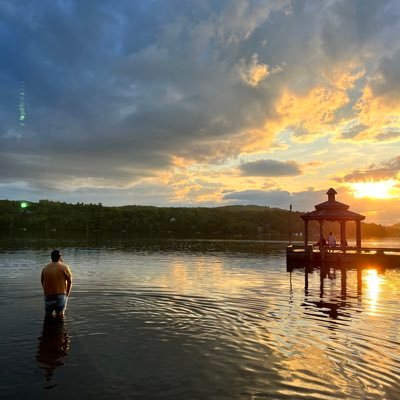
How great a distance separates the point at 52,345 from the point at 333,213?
36.0 metres

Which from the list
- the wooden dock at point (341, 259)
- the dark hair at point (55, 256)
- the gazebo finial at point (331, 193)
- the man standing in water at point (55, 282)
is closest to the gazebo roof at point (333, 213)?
the gazebo finial at point (331, 193)

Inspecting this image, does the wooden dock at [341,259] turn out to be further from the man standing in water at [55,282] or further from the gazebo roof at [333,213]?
the man standing in water at [55,282]

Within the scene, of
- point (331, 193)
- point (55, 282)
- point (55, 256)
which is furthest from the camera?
point (331, 193)

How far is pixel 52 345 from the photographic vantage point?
42.8ft

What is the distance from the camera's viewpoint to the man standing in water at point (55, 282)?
1574cm

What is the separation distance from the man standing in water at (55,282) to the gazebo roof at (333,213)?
107 feet

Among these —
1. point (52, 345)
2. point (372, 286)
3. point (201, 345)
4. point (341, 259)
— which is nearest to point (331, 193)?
point (341, 259)

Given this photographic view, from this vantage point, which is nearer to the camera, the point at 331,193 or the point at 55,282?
the point at 55,282

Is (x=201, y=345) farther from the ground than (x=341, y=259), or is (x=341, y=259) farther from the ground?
(x=341, y=259)

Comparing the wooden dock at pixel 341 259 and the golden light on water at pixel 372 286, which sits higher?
the wooden dock at pixel 341 259

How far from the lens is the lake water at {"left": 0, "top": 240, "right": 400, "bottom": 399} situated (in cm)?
984

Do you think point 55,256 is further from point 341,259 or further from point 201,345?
point 341,259

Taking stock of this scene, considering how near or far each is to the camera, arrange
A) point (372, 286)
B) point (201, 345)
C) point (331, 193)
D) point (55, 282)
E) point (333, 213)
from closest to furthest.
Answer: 1. point (201, 345)
2. point (55, 282)
3. point (372, 286)
4. point (333, 213)
5. point (331, 193)

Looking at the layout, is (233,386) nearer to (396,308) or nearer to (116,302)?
(116,302)
